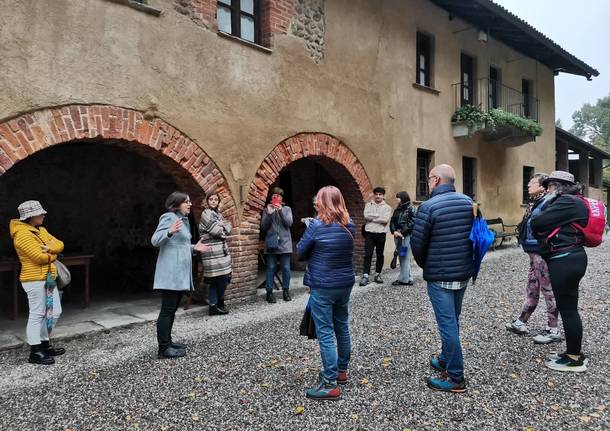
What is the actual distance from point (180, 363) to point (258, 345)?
88cm

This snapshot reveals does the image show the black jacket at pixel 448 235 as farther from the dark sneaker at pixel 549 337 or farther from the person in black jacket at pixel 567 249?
the dark sneaker at pixel 549 337

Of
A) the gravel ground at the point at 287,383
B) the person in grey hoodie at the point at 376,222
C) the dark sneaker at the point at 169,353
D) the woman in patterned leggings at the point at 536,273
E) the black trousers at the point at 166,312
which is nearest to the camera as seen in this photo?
the gravel ground at the point at 287,383

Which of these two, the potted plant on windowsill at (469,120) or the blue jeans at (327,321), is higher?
the potted plant on windowsill at (469,120)

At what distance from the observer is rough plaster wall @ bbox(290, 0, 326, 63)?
8.09 m

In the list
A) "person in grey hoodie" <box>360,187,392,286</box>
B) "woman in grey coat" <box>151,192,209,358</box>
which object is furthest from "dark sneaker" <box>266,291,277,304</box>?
"woman in grey coat" <box>151,192,209,358</box>

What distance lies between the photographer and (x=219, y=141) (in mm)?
6789

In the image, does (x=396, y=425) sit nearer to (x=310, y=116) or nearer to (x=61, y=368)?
(x=61, y=368)

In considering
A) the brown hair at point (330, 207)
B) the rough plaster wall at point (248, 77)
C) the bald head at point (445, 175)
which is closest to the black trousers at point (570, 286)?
the bald head at point (445, 175)

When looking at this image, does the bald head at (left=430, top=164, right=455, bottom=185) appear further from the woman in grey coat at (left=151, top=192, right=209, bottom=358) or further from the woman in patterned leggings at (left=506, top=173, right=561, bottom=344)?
the woman in grey coat at (left=151, top=192, right=209, bottom=358)

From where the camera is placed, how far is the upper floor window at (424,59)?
11.6m

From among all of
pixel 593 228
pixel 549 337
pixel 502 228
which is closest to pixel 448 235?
pixel 593 228

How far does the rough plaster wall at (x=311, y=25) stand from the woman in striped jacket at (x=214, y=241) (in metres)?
3.77

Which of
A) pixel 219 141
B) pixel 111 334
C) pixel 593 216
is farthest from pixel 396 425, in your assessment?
pixel 219 141

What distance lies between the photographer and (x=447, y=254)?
11.7 feet
